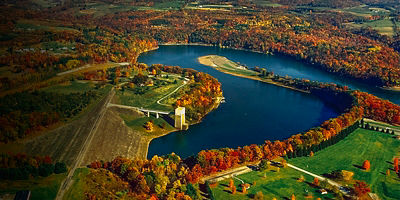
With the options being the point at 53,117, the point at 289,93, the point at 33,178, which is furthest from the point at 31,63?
the point at 289,93

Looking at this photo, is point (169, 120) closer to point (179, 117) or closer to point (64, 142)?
point (179, 117)

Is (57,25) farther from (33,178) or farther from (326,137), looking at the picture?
(326,137)

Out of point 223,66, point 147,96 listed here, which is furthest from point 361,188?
point 223,66

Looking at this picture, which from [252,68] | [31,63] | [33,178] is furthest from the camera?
[252,68]

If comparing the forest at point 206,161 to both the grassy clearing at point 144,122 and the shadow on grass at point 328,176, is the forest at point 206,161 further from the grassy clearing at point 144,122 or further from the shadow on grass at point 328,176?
the grassy clearing at point 144,122

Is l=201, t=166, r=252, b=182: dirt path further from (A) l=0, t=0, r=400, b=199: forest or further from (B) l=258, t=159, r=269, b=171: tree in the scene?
(B) l=258, t=159, r=269, b=171: tree

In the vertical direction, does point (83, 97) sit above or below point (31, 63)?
below

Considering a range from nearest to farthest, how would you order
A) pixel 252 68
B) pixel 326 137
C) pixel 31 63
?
pixel 326 137 < pixel 31 63 < pixel 252 68

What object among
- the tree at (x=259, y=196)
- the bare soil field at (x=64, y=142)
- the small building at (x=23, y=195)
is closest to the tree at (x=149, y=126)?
the bare soil field at (x=64, y=142)
